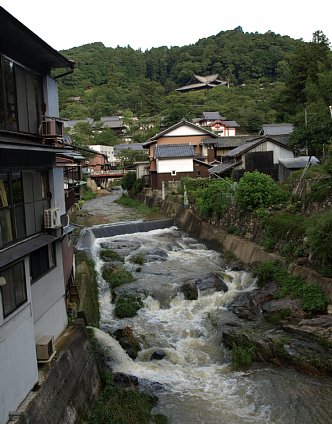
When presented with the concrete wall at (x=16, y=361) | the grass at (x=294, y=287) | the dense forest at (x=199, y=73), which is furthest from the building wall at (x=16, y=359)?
the dense forest at (x=199, y=73)

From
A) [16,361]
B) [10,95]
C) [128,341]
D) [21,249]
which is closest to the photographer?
[16,361]

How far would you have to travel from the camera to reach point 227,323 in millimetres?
15555

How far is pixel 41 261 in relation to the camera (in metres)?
10.9

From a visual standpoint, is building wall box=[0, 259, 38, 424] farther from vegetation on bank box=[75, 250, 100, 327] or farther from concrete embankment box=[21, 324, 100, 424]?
vegetation on bank box=[75, 250, 100, 327]

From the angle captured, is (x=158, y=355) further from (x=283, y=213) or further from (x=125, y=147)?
(x=125, y=147)

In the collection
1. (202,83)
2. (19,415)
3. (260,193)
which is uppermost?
(202,83)

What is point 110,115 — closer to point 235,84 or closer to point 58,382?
point 235,84

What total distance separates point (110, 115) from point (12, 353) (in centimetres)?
9284

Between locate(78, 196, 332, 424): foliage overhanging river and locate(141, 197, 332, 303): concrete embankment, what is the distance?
1.45m

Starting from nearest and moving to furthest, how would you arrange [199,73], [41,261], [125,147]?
1. [41,261]
2. [125,147]
3. [199,73]

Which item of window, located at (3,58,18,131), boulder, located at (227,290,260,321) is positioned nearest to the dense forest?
boulder, located at (227,290,260,321)

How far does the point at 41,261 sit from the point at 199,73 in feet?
351

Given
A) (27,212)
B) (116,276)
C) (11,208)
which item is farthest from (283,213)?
(11,208)

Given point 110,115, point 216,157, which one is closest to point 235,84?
point 110,115
